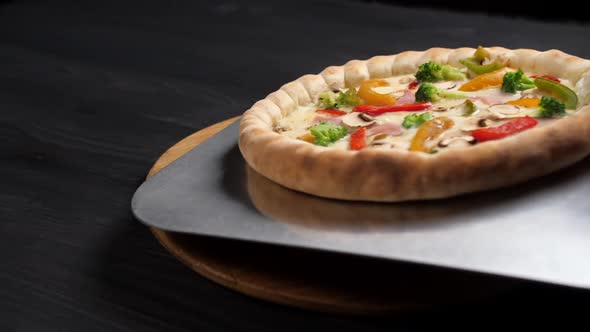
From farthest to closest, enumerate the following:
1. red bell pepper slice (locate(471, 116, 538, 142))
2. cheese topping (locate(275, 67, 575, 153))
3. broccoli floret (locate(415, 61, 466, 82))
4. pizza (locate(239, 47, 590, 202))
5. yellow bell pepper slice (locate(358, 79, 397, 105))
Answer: broccoli floret (locate(415, 61, 466, 82)), yellow bell pepper slice (locate(358, 79, 397, 105)), cheese topping (locate(275, 67, 575, 153)), red bell pepper slice (locate(471, 116, 538, 142)), pizza (locate(239, 47, 590, 202))

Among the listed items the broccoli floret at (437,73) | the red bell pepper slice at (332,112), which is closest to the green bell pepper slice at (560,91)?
the broccoli floret at (437,73)

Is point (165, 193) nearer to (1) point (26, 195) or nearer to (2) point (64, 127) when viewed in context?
(1) point (26, 195)

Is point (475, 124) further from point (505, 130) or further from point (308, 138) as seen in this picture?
point (308, 138)

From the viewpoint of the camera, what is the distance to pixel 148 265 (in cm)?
338

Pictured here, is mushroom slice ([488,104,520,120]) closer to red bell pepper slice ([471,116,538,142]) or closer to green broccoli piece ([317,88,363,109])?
red bell pepper slice ([471,116,538,142])

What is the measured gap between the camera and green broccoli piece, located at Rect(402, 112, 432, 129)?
3.53m

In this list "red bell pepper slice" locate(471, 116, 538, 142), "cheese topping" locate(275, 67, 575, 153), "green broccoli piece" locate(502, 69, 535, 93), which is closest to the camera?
"red bell pepper slice" locate(471, 116, 538, 142)

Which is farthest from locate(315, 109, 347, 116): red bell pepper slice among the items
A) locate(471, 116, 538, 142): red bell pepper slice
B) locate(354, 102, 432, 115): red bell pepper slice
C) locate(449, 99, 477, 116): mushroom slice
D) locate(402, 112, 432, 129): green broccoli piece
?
locate(471, 116, 538, 142): red bell pepper slice

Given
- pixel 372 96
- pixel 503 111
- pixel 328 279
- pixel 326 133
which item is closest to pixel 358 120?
pixel 326 133

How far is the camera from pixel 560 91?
3594 mm

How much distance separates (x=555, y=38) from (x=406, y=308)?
4.13m

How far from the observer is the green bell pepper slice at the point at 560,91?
354 centimetres

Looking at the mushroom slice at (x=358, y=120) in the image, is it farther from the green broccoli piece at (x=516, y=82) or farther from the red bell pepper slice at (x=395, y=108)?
the green broccoli piece at (x=516, y=82)

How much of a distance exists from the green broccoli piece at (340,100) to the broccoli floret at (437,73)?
0.39 metres
